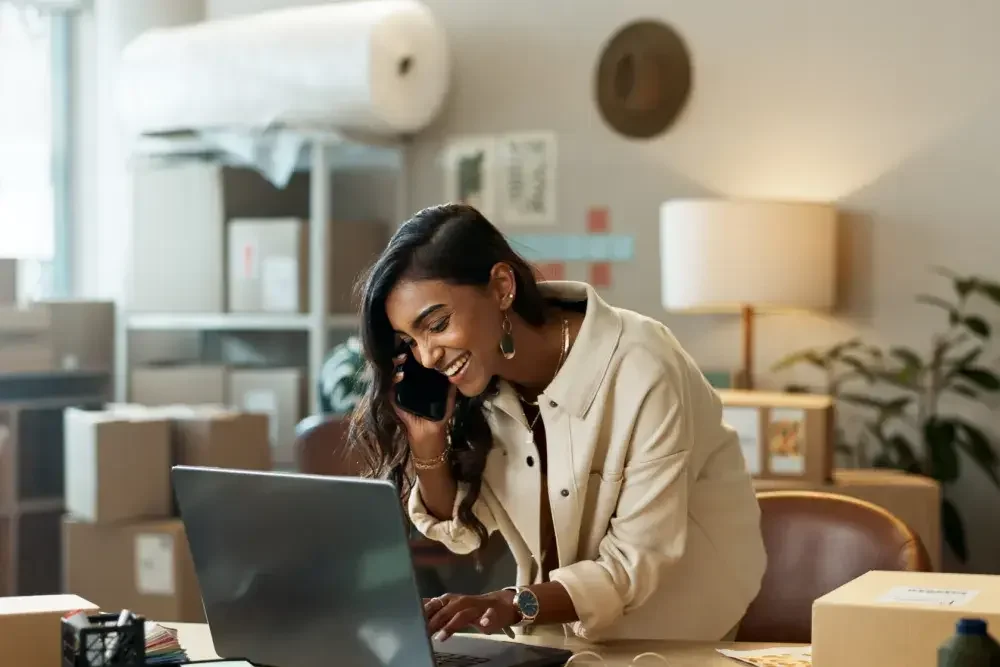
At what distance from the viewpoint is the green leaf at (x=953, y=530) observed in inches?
144

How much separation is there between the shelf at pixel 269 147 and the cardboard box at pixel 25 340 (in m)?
0.68

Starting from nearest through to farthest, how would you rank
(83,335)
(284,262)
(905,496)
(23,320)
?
(905,496) < (23,320) < (284,262) < (83,335)

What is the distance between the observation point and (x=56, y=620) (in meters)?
1.54

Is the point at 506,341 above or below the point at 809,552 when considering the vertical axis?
above

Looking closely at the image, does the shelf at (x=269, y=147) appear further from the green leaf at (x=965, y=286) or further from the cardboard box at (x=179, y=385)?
the green leaf at (x=965, y=286)

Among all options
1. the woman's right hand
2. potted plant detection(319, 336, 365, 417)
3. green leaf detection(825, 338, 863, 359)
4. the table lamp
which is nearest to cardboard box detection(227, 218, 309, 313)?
potted plant detection(319, 336, 365, 417)

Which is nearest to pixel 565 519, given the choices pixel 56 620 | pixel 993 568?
pixel 56 620

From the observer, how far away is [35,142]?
17.3ft

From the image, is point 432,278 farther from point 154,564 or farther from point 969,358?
point 969,358

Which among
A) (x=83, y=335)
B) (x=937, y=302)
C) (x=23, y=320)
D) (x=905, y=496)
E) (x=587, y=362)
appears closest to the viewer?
(x=587, y=362)

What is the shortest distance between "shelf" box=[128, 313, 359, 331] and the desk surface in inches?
106

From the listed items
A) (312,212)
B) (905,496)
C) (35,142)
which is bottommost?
(905,496)

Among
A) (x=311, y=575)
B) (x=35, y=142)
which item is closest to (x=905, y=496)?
(x=311, y=575)

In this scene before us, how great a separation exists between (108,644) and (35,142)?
4214 mm
